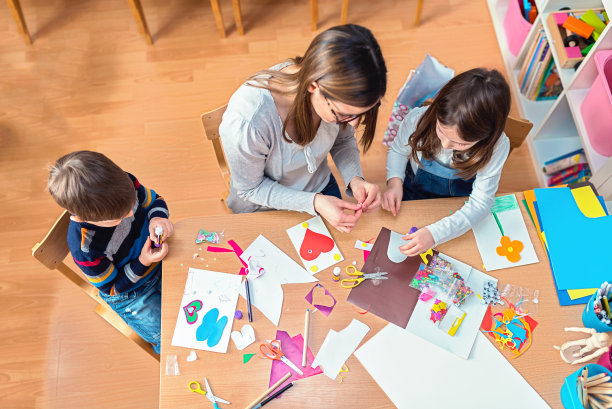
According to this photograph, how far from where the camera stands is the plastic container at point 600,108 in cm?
170

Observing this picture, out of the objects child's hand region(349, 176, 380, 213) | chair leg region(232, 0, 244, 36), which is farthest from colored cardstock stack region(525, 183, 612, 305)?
chair leg region(232, 0, 244, 36)

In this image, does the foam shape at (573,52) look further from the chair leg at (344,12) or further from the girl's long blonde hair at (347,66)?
the girl's long blonde hair at (347,66)

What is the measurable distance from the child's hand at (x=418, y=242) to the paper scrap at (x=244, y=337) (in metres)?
0.45

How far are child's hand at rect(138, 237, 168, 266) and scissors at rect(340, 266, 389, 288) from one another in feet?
1.58

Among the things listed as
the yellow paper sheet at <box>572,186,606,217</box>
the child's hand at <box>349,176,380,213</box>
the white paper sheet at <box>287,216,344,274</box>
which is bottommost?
the white paper sheet at <box>287,216,344,274</box>

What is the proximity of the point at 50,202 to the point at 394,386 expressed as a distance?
5.78ft

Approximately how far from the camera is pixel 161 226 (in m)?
1.28

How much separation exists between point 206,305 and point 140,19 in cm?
183


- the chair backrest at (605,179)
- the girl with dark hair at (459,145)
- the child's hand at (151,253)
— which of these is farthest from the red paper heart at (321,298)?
the chair backrest at (605,179)

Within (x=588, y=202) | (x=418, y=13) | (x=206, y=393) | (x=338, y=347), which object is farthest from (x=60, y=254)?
(x=418, y=13)

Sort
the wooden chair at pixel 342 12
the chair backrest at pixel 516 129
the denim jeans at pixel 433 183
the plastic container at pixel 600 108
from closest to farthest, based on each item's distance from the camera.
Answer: the chair backrest at pixel 516 129, the denim jeans at pixel 433 183, the plastic container at pixel 600 108, the wooden chair at pixel 342 12

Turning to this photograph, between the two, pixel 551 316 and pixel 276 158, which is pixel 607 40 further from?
pixel 276 158

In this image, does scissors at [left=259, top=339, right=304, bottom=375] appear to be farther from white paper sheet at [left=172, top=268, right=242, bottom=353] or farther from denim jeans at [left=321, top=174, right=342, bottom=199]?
denim jeans at [left=321, top=174, right=342, bottom=199]

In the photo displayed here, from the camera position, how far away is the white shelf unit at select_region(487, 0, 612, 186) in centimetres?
182
